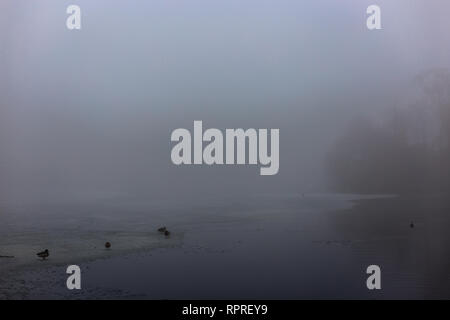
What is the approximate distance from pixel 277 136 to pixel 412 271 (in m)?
2.38

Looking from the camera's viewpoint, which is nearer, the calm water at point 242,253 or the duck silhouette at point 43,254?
the calm water at point 242,253

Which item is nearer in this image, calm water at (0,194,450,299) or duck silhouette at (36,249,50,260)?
calm water at (0,194,450,299)

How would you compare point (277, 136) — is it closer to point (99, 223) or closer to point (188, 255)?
point (188, 255)

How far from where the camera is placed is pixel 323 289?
5.20 metres

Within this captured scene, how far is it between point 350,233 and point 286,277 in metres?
1.24

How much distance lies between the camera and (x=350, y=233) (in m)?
6.05
